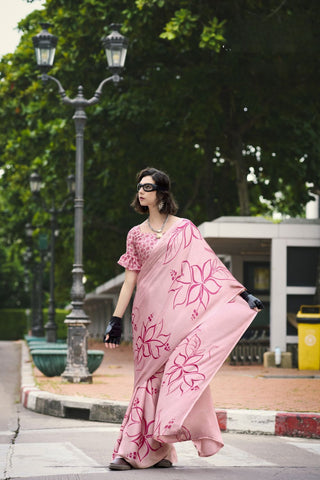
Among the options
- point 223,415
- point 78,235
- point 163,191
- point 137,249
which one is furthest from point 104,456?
point 78,235

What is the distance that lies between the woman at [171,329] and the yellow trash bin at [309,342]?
1183 centimetres

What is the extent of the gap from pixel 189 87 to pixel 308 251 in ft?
15.1

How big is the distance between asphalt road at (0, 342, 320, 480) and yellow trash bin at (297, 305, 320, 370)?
877 centimetres

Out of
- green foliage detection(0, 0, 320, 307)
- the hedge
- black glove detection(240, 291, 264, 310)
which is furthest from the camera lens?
the hedge

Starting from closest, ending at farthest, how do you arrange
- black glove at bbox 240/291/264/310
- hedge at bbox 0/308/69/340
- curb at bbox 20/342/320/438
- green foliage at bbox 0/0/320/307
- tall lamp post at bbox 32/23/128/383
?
black glove at bbox 240/291/264/310, curb at bbox 20/342/320/438, tall lamp post at bbox 32/23/128/383, green foliage at bbox 0/0/320/307, hedge at bbox 0/308/69/340

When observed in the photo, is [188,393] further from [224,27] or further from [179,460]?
[224,27]

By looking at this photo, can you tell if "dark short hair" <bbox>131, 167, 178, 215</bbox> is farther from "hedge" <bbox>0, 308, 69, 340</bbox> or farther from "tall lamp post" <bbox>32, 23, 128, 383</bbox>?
"hedge" <bbox>0, 308, 69, 340</bbox>

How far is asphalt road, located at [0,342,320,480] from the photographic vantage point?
6348 mm

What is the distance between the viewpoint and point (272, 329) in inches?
763

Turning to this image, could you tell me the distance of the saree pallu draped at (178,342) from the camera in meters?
6.43

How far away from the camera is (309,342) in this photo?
18.4 meters

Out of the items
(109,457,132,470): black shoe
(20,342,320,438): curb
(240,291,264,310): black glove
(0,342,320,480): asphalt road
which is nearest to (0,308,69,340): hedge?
(20,342,320,438): curb

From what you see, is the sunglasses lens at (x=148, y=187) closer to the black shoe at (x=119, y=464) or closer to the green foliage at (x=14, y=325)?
the black shoe at (x=119, y=464)

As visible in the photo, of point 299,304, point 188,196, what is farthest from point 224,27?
point 188,196
